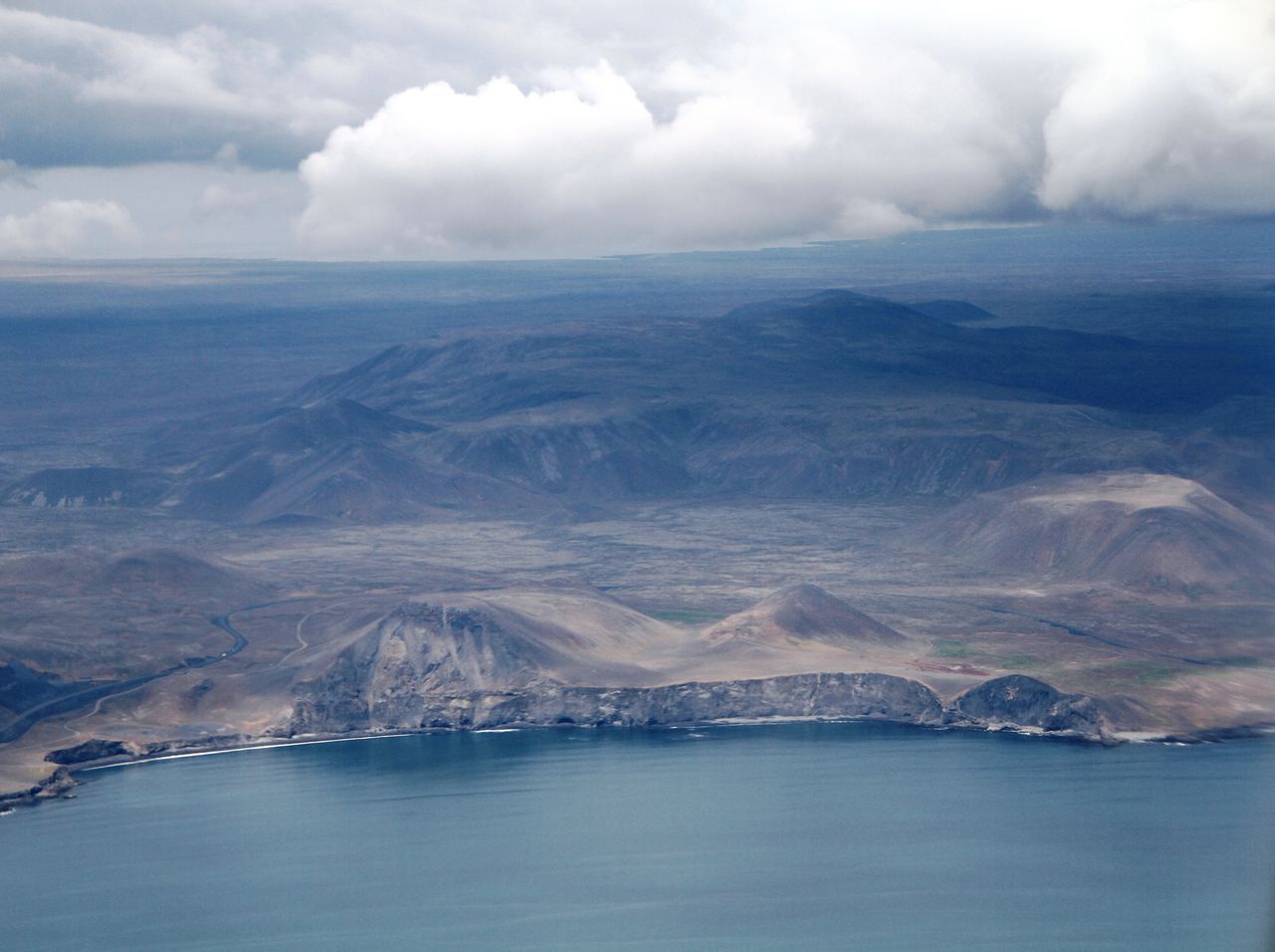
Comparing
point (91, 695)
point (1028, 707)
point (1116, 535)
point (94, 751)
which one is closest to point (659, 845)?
point (1028, 707)

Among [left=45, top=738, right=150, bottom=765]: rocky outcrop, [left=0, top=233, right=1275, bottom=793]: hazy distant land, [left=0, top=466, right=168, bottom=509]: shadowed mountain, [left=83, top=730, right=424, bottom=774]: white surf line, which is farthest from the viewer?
[left=0, top=466, right=168, bottom=509]: shadowed mountain

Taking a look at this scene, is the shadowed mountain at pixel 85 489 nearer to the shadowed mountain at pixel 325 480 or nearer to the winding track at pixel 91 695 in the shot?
the shadowed mountain at pixel 325 480

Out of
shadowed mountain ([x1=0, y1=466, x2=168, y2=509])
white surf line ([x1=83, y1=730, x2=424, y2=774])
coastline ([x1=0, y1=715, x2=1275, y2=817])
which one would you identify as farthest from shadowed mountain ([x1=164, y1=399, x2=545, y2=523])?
coastline ([x1=0, y1=715, x2=1275, y2=817])

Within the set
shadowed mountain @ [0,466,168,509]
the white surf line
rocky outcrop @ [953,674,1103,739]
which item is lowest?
shadowed mountain @ [0,466,168,509]

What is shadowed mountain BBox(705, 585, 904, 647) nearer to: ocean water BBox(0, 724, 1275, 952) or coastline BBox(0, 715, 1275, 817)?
coastline BBox(0, 715, 1275, 817)

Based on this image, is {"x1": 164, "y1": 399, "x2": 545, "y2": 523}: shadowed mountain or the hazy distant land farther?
{"x1": 164, "y1": 399, "x2": 545, "y2": 523}: shadowed mountain

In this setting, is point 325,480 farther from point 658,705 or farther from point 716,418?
point 658,705

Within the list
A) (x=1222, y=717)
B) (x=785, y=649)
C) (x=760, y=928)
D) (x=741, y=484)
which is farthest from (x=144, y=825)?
(x=741, y=484)

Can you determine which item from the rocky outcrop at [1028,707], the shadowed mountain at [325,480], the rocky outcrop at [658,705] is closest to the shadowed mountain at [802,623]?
the rocky outcrop at [658,705]
